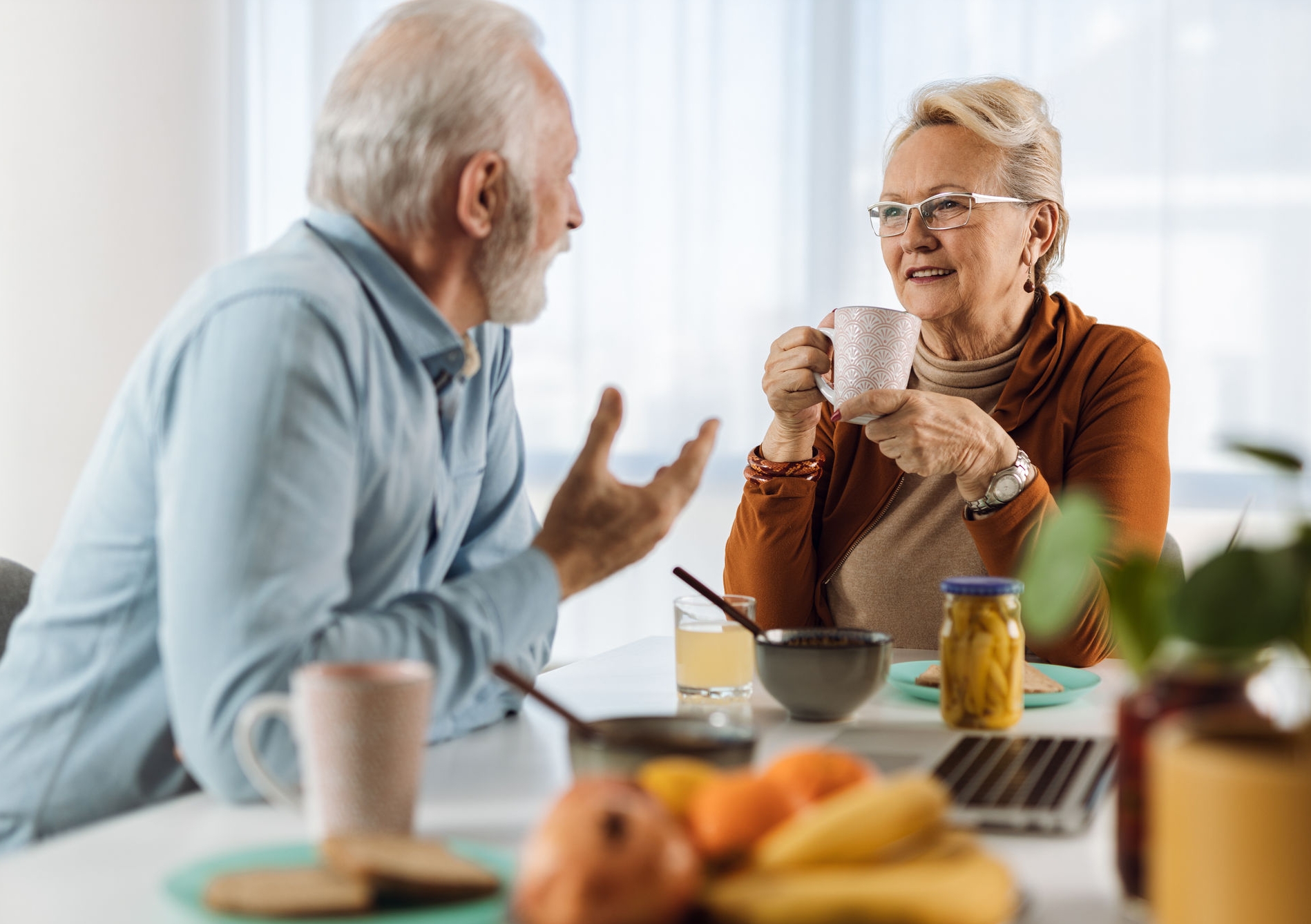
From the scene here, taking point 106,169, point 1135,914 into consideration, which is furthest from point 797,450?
point 106,169

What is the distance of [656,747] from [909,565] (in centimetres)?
108

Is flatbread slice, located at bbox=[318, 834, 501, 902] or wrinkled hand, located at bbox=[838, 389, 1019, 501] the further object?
Result: wrinkled hand, located at bbox=[838, 389, 1019, 501]

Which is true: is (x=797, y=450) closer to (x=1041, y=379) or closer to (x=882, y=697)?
(x=1041, y=379)

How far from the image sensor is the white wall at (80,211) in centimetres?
322

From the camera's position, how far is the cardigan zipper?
185 centimetres

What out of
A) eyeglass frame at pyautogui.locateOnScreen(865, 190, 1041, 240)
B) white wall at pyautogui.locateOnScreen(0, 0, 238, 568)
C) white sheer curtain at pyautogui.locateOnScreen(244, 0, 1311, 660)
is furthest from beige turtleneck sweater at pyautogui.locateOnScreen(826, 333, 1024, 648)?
white wall at pyautogui.locateOnScreen(0, 0, 238, 568)

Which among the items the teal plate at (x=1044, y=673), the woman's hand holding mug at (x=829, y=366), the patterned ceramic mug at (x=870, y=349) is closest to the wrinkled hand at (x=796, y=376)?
the woman's hand holding mug at (x=829, y=366)

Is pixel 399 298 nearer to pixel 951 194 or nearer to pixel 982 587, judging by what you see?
pixel 982 587

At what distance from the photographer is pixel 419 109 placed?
1131 millimetres

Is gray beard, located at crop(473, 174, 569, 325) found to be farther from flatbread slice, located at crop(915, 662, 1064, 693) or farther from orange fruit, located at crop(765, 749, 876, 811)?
orange fruit, located at crop(765, 749, 876, 811)

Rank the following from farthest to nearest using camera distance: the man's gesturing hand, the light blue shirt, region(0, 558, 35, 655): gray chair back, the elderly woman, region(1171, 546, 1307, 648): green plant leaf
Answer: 1. the elderly woman
2. region(0, 558, 35, 655): gray chair back
3. the man's gesturing hand
4. the light blue shirt
5. region(1171, 546, 1307, 648): green plant leaf

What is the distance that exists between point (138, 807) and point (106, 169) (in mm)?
2716

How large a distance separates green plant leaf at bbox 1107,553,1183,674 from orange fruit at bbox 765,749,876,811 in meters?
0.15

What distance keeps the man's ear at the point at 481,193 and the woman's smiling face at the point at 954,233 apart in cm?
89
